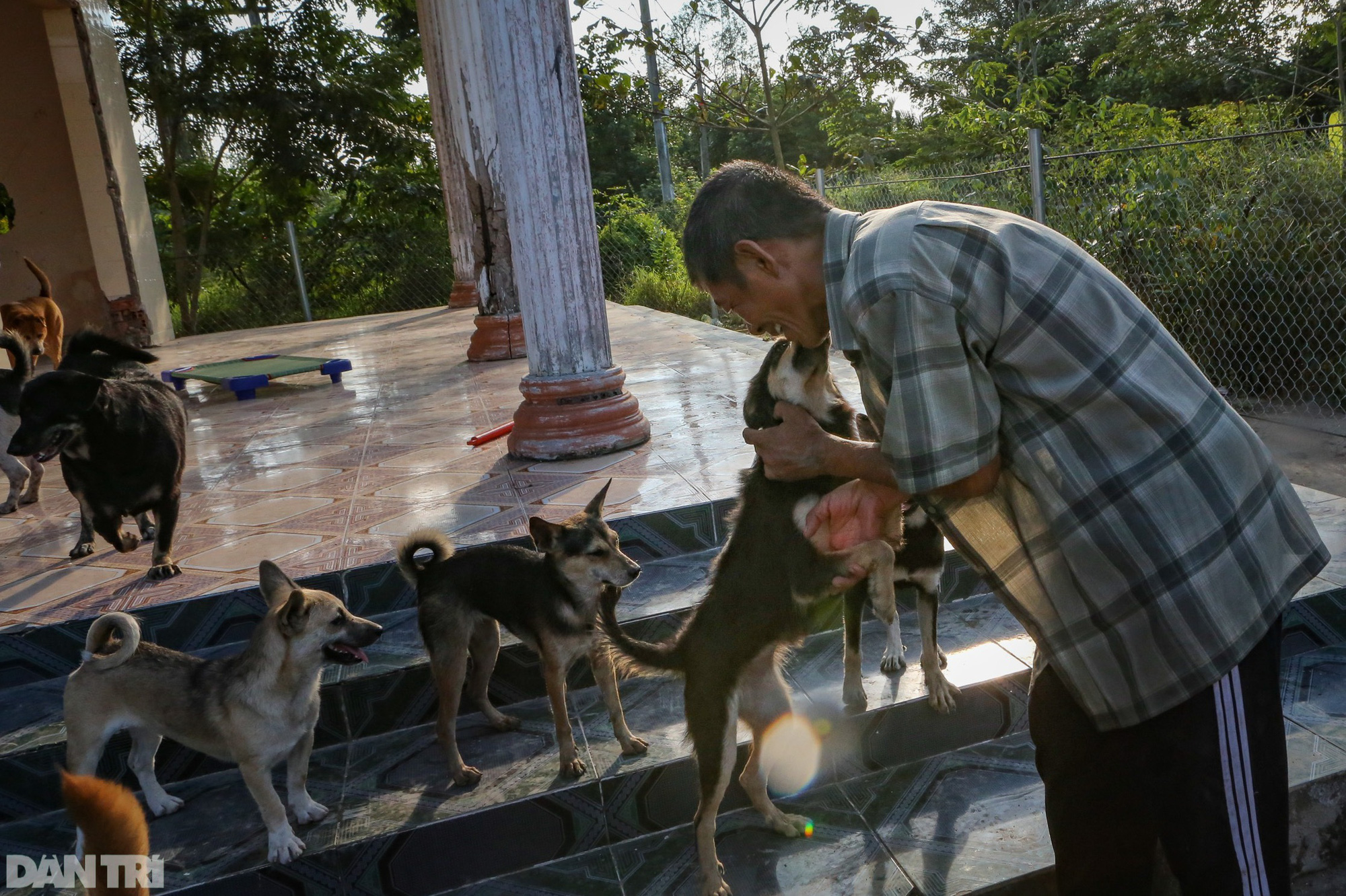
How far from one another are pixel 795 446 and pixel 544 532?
1479mm

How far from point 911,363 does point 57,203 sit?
47.6ft

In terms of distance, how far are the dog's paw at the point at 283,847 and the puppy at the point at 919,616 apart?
1794 mm

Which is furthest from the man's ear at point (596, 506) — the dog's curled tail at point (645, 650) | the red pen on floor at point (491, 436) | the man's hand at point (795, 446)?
the red pen on floor at point (491, 436)

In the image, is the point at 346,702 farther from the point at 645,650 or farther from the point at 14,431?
the point at 14,431

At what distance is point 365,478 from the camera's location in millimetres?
5586

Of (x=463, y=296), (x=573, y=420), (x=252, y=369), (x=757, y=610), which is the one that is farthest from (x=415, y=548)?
(x=463, y=296)

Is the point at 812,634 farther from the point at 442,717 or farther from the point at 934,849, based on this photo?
the point at 442,717

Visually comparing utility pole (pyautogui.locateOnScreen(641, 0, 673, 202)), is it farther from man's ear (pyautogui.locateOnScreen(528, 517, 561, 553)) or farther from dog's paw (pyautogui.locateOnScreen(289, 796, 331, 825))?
dog's paw (pyautogui.locateOnScreen(289, 796, 331, 825))

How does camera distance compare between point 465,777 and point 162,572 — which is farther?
point 162,572

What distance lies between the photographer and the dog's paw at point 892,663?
3.57 meters

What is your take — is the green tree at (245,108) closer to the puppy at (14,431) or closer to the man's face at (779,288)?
the puppy at (14,431)

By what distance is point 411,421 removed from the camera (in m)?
7.12

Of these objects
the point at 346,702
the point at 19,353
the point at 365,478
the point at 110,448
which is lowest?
the point at 346,702

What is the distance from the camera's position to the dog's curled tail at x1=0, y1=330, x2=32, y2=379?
5801 mm
